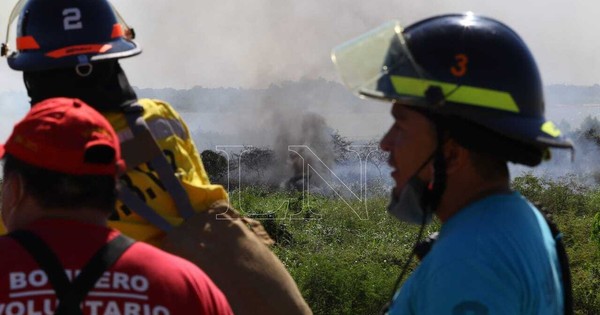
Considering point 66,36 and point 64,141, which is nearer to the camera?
point 64,141

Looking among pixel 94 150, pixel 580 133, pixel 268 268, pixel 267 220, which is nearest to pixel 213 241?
pixel 268 268

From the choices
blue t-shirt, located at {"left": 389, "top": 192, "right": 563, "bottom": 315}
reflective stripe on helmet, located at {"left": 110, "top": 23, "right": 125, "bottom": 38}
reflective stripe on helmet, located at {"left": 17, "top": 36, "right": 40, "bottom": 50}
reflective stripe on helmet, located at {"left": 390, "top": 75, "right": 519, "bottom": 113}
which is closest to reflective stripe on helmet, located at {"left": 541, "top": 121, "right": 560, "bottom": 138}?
reflective stripe on helmet, located at {"left": 390, "top": 75, "right": 519, "bottom": 113}

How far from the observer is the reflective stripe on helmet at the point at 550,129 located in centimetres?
272

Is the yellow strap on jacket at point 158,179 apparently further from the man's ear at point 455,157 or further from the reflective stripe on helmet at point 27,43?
the man's ear at point 455,157

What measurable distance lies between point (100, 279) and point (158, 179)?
4.24 ft

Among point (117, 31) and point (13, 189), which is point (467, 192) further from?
point (117, 31)

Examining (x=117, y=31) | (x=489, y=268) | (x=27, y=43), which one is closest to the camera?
(x=489, y=268)

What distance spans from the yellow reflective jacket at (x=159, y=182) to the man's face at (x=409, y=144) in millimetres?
1246

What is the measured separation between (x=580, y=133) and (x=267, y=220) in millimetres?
16612

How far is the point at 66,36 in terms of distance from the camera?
3.86 meters

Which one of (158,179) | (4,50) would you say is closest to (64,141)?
(158,179)

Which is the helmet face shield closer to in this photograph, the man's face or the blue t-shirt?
the man's face

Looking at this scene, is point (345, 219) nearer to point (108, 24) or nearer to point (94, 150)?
point (108, 24)

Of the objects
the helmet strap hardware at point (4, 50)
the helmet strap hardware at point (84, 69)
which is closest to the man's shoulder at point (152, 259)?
the helmet strap hardware at point (84, 69)
